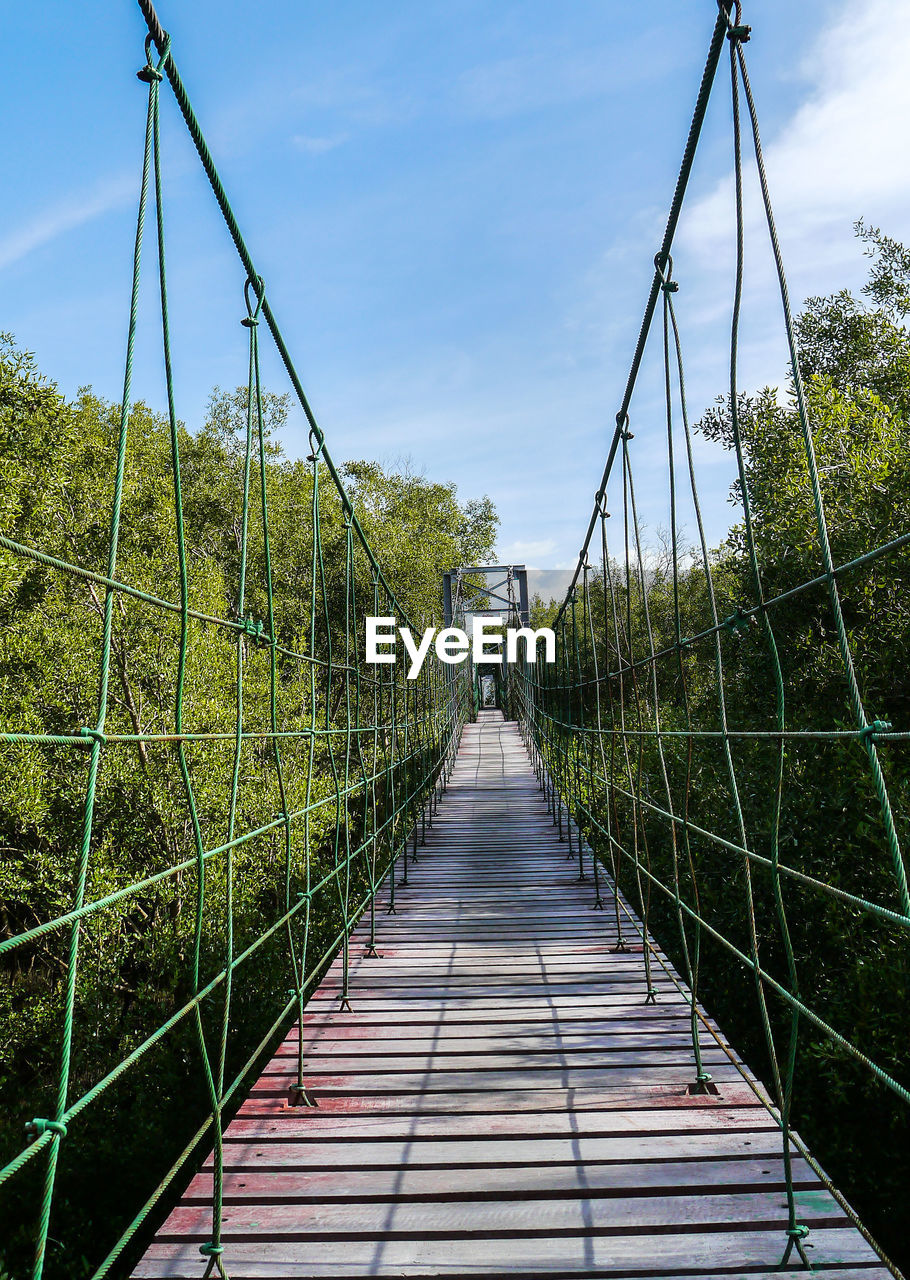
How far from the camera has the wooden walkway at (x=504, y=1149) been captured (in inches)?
45.6

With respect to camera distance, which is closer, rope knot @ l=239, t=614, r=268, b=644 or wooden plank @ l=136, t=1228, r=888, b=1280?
wooden plank @ l=136, t=1228, r=888, b=1280

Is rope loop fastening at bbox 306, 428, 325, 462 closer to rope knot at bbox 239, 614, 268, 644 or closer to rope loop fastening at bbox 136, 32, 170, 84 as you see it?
rope knot at bbox 239, 614, 268, 644

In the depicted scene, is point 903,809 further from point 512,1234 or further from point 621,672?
point 512,1234

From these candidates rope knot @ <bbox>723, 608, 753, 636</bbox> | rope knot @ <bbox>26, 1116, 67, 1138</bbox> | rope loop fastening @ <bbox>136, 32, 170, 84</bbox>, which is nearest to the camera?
rope knot @ <bbox>26, 1116, 67, 1138</bbox>

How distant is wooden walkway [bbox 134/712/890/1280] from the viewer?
1.16 metres

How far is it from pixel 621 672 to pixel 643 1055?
1038 millimetres

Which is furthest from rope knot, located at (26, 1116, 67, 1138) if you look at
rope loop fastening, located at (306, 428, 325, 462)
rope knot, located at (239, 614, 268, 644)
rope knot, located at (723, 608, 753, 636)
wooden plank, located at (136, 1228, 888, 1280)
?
rope loop fastening, located at (306, 428, 325, 462)

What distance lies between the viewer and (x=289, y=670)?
1237 centimetres

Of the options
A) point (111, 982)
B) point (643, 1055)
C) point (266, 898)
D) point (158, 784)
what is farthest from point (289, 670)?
point (643, 1055)

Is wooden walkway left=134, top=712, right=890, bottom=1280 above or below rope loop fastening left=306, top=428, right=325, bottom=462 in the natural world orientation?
below

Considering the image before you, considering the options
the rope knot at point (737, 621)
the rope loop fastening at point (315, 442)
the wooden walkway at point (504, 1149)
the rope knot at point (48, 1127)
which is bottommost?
the wooden walkway at point (504, 1149)

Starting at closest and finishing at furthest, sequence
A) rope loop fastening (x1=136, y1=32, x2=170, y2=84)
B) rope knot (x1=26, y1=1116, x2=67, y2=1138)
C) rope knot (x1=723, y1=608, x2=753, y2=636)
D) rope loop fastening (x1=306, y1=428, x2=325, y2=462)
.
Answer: rope knot (x1=26, y1=1116, x2=67, y2=1138), rope loop fastening (x1=136, y1=32, x2=170, y2=84), rope knot (x1=723, y1=608, x2=753, y2=636), rope loop fastening (x1=306, y1=428, x2=325, y2=462)

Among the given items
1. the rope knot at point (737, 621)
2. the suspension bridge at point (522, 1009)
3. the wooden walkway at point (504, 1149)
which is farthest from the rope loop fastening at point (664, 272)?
the wooden walkway at point (504, 1149)

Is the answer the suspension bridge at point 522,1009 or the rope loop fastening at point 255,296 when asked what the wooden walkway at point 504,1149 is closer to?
the suspension bridge at point 522,1009
